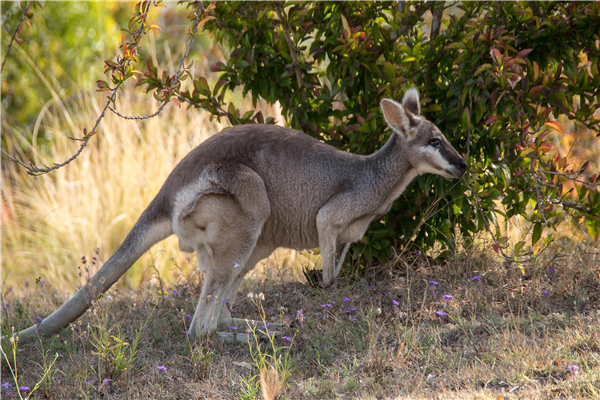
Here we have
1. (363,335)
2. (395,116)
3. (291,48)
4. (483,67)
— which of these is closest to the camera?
(483,67)

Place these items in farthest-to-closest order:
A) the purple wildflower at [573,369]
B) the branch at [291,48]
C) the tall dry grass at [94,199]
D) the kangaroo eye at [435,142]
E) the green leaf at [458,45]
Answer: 1. the tall dry grass at [94,199]
2. the branch at [291,48]
3. the kangaroo eye at [435,142]
4. the green leaf at [458,45]
5. the purple wildflower at [573,369]

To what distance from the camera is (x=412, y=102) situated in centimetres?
451

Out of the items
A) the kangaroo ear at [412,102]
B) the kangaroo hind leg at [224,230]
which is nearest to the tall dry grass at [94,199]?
the kangaroo hind leg at [224,230]

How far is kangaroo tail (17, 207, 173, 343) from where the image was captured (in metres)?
4.30

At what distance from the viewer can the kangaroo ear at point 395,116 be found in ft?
14.1

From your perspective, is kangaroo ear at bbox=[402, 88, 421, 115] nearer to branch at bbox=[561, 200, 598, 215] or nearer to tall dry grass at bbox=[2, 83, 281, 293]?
branch at bbox=[561, 200, 598, 215]

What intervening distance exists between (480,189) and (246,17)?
234cm

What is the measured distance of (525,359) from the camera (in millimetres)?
3486

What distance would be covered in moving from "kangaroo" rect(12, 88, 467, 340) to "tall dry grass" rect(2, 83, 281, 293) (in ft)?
6.06

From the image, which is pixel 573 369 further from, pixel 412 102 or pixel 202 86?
pixel 202 86

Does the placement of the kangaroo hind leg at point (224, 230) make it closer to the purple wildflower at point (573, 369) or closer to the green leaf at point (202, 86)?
the green leaf at point (202, 86)

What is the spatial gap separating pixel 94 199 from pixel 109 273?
2.96 metres

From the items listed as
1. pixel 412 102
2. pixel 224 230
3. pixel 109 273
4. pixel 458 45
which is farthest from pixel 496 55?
pixel 109 273

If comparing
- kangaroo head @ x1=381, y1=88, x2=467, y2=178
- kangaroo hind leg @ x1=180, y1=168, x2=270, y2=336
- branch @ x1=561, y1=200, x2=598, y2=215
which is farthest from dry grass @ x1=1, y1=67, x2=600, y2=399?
kangaroo head @ x1=381, y1=88, x2=467, y2=178
